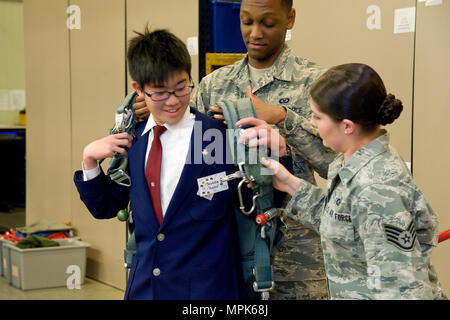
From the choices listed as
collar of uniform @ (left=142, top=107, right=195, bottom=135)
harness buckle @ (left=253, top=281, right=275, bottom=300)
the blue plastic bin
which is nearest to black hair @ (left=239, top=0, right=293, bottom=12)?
collar of uniform @ (left=142, top=107, right=195, bottom=135)

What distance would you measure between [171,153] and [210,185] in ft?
0.52

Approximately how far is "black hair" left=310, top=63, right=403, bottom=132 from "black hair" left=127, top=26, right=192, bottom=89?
451 mm

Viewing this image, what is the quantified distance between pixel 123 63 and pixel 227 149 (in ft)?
10.9

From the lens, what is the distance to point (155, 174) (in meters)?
1.74

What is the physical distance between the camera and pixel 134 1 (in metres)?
4.78

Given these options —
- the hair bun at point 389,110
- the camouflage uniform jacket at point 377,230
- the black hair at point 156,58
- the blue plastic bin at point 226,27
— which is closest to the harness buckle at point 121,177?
the black hair at point 156,58

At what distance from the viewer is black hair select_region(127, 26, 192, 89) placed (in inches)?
68.0

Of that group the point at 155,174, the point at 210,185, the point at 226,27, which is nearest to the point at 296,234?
the point at 210,185

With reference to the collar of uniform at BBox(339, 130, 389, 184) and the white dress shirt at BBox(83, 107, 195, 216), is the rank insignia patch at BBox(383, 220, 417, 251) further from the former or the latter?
the white dress shirt at BBox(83, 107, 195, 216)

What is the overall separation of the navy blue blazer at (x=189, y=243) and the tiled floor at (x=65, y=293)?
10.1ft

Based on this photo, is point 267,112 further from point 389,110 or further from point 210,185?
point 389,110

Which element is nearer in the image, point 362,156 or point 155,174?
point 362,156
